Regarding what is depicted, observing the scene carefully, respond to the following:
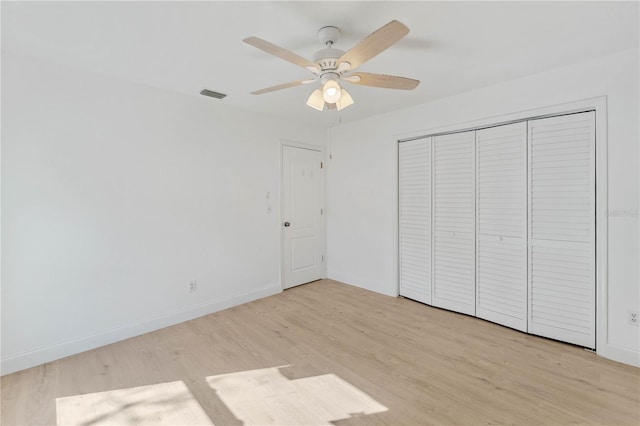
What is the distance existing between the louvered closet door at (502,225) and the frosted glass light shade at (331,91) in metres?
1.96

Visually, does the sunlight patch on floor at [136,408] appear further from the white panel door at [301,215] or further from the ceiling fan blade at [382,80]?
the ceiling fan blade at [382,80]

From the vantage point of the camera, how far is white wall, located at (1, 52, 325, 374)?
2281 mm

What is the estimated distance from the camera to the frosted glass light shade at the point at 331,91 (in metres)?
1.91

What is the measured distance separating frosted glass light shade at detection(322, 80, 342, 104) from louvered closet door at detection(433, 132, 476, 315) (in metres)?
1.93

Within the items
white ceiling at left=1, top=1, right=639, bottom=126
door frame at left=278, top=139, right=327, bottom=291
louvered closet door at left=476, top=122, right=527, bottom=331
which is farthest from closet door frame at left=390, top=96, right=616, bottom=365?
door frame at left=278, top=139, right=327, bottom=291

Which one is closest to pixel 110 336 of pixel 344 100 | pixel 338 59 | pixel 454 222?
pixel 344 100

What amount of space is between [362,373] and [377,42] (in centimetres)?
223

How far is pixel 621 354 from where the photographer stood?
232cm

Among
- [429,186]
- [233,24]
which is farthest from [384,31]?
[429,186]

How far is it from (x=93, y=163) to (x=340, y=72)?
2293mm

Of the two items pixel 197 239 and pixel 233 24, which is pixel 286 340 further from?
pixel 233 24

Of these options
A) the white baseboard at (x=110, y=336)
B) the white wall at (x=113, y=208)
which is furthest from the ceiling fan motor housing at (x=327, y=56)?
the white baseboard at (x=110, y=336)

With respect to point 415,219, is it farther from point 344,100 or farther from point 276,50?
point 276,50

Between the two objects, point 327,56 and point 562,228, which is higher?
point 327,56
